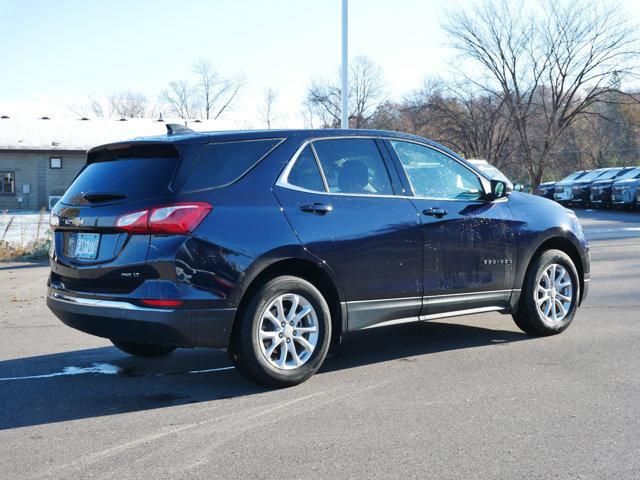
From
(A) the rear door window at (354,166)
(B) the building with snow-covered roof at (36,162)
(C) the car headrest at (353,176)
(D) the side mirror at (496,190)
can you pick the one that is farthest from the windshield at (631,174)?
(C) the car headrest at (353,176)

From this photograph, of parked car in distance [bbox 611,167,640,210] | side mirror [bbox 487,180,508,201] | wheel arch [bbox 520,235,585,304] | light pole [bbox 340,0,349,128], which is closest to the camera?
side mirror [bbox 487,180,508,201]

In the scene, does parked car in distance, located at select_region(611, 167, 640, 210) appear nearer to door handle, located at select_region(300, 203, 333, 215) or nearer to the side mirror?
the side mirror

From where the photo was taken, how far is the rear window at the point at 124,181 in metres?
5.06

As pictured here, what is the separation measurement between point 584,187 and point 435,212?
99.5 feet

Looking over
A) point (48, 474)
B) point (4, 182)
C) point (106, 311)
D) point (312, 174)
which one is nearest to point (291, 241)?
point (312, 174)

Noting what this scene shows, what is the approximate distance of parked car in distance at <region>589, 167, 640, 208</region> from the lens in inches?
1252

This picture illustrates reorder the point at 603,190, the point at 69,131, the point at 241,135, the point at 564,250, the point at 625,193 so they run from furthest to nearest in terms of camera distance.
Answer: the point at 69,131
the point at 603,190
the point at 625,193
the point at 564,250
the point at 241,135

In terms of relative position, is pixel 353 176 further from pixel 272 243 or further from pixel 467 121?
pixel 467 121

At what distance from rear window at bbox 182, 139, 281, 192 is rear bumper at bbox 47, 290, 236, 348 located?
83cm

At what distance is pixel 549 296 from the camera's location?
274 inches

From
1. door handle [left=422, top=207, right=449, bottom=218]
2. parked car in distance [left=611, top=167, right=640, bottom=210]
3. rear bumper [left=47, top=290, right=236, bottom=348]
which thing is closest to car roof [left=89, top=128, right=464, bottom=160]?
door handle [left=422, top=207, right=449, bottom=218]

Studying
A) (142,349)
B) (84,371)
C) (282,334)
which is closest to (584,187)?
(142,349)

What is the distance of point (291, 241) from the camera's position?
5250mm

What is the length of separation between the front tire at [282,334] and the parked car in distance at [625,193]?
1049 inches
